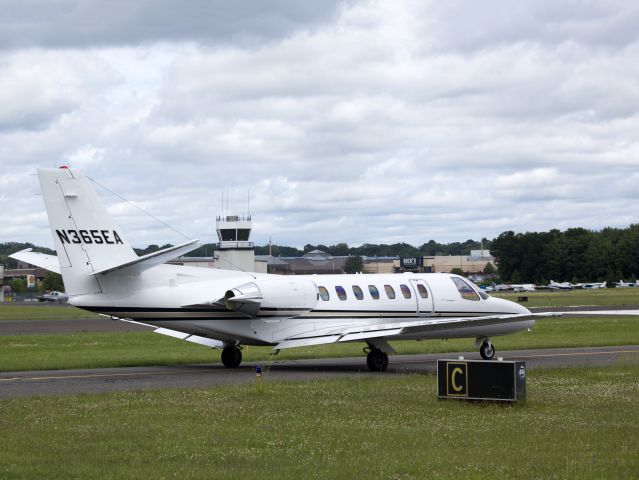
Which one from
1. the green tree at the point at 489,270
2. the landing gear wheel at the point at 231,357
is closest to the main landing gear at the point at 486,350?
the landing gear wheel at the point at 231,357

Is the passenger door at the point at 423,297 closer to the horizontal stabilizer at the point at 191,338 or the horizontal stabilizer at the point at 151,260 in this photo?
the horizontal stabilizer at the point at 191,338

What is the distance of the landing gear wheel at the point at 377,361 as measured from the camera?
29.8 meters

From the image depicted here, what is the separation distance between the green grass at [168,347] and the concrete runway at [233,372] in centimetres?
213

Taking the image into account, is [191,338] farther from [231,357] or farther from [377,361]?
[377,361]

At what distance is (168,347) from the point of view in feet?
139

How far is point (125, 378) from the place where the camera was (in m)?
27.7

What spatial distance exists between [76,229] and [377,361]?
32.2ft

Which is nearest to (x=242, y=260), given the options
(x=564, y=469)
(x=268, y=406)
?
(x=268, y=406)

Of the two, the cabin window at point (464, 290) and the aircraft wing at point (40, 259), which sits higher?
the aircraft wing at point (40, 259)

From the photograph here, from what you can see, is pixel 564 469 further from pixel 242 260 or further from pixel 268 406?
pixel 242 260

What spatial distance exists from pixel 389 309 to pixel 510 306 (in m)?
5.31

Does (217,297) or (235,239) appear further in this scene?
(235,239)

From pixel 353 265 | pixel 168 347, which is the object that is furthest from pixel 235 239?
pixel 168 347

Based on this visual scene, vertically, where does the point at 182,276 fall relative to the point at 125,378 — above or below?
above
